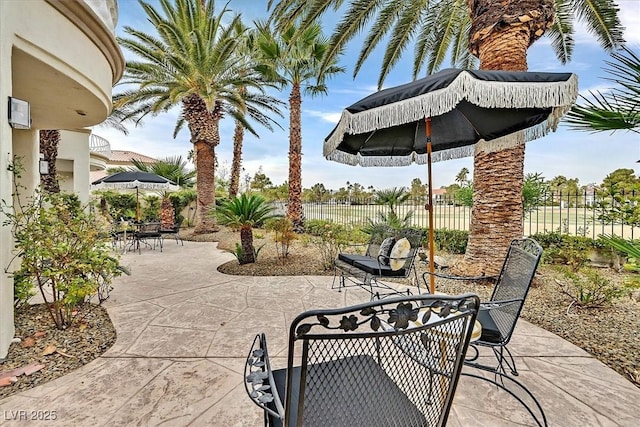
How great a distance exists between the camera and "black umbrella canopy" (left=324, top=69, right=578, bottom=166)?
6.31 ft

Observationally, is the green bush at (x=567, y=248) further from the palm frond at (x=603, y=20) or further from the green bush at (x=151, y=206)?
the green bush at (x=151, y=206)

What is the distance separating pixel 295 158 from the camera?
1108cm

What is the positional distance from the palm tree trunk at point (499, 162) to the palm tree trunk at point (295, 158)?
679 centimetres

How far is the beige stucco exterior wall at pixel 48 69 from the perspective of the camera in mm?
2625

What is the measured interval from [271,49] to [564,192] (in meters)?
9.19

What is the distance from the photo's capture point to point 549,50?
834cm

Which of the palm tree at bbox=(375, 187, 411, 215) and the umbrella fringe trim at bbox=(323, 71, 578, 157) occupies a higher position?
the umbrella fringe trim at bbox=(323, 71, 578, 157)

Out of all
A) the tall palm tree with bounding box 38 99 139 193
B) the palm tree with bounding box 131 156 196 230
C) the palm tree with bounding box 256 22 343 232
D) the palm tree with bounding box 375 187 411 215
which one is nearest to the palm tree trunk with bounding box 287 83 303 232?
the palm tree with bounding box 256 22 343 232

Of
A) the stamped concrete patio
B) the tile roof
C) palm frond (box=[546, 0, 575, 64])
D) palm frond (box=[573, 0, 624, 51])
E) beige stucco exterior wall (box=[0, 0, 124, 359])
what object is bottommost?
the stamped concrete patio

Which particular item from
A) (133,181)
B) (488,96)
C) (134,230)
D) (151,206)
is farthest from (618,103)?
(151,206)

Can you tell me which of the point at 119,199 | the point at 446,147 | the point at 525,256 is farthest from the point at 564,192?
the point at 119,199

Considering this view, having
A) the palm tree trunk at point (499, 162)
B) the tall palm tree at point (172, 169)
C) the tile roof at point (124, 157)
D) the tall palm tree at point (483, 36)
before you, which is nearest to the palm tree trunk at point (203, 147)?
the tall palm tree at point (172, 169)

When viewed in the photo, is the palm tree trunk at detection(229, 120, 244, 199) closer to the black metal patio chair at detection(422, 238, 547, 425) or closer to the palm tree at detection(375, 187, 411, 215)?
the palm tree at detection(375, 187, 411, 215)

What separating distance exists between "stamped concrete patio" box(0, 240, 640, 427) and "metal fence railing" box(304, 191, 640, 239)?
1497 mm
